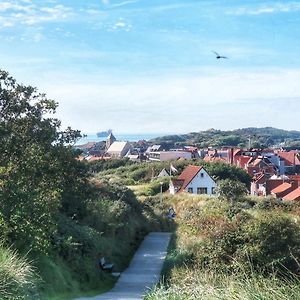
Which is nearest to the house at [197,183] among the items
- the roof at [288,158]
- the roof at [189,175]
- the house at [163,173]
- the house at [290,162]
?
the roof at [189,175]

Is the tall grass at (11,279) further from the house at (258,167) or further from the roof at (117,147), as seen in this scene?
the roof at (117,147)

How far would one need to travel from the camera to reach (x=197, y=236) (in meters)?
13.9

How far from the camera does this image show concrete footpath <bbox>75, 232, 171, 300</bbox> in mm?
12202

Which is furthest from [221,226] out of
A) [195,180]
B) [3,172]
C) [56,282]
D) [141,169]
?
[141,169]

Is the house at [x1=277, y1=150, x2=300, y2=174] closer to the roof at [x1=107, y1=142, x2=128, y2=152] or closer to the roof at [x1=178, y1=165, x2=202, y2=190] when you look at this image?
the roof at [x1=107, y1=142, x2=128, y2=152]

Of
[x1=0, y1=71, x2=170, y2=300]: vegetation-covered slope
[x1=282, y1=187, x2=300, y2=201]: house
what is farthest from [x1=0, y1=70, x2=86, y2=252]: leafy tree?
[x1=282, y1=187, x2=300, y2=201]: house

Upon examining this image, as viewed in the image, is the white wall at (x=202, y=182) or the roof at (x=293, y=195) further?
the white wall at (x=202, y=182)

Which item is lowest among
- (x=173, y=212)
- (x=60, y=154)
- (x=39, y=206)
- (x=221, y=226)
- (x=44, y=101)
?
(x=173, y=212)

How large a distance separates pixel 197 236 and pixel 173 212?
14503mm

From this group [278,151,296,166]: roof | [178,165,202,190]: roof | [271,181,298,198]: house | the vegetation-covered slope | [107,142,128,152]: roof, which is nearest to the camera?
the vegetation-covered slope

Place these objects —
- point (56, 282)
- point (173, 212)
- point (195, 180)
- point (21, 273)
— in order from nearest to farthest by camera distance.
A: point (21, 273) → point (56, 282) → point (173, 212) → point (195, 180)

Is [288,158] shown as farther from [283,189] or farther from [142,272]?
[142,272]

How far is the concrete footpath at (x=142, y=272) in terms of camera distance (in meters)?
12.2

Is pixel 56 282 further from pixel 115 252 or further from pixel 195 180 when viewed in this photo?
pixel 195 180
